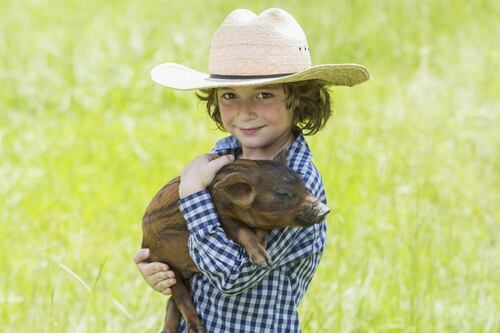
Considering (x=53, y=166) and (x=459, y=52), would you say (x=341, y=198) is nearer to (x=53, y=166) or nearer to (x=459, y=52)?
(x=53, y=166)

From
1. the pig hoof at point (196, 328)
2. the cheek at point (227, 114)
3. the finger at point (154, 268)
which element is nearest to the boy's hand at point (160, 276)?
the finger at point (154, 268)

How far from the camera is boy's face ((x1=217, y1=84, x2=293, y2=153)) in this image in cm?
352

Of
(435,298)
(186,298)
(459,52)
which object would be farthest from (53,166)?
(459,52)

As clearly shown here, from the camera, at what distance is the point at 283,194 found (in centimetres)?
317

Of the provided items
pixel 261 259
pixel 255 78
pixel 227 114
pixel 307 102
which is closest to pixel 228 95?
pixel 227 114

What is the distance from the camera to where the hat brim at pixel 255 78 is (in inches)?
132

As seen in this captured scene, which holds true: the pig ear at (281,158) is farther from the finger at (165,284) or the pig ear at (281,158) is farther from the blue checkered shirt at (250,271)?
the finger at (165,284)

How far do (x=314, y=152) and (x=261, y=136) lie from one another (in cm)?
341

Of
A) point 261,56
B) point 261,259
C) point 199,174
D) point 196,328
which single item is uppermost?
point 261,56

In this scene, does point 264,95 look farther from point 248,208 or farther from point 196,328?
point 196,328

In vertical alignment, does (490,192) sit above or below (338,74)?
below

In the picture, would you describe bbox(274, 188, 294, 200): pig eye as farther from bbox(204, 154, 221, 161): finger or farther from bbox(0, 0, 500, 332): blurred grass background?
bbox(0, 0, 500, 332): blurred grass background

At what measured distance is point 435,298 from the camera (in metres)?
5.32

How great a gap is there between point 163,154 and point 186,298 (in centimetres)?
366
